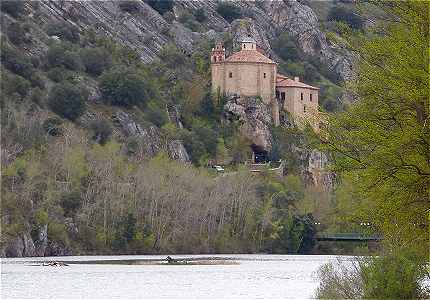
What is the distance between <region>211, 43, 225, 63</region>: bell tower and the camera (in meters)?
159

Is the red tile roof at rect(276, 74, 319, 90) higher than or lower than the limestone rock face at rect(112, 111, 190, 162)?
higher

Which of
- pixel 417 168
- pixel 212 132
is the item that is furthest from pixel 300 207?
pixel 417 168

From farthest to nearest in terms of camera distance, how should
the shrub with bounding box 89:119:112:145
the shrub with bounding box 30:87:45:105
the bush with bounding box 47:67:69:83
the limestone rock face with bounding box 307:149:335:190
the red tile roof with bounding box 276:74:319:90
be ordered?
the red tile roof with bounding box 276:74:319:90, the limestone rock face with bounding box 307:149:335:190, the bush with bounding box 47:67:69:83, the shrub with bounding box 30:87:45:105, the shrub with bounding box 89:119:112:145

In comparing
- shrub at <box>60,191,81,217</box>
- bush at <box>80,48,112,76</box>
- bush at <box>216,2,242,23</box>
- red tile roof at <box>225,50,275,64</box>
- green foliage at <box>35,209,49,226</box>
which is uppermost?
bush at <box>216,2,242,23</box>

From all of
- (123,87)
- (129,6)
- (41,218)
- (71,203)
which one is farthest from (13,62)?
(129,6)

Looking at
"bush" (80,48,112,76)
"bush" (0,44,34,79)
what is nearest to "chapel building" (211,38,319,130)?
"bush" (80,48,112,76)

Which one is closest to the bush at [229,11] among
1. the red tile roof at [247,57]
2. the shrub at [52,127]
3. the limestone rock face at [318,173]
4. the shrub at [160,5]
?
the shrub at [160,5]

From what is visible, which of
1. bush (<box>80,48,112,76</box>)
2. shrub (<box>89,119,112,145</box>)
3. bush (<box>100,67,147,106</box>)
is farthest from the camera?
bush (<box>80,48,112,76</box>)

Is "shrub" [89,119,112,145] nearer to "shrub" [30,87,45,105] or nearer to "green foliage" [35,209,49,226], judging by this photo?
"shrub" [30,87,45,105]

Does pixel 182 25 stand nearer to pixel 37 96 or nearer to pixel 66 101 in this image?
pixel 37 96

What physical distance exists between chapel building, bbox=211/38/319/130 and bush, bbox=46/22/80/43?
18.6 m

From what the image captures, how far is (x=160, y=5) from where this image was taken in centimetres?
18738

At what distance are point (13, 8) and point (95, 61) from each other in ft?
42.7

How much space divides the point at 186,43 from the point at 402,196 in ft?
470
